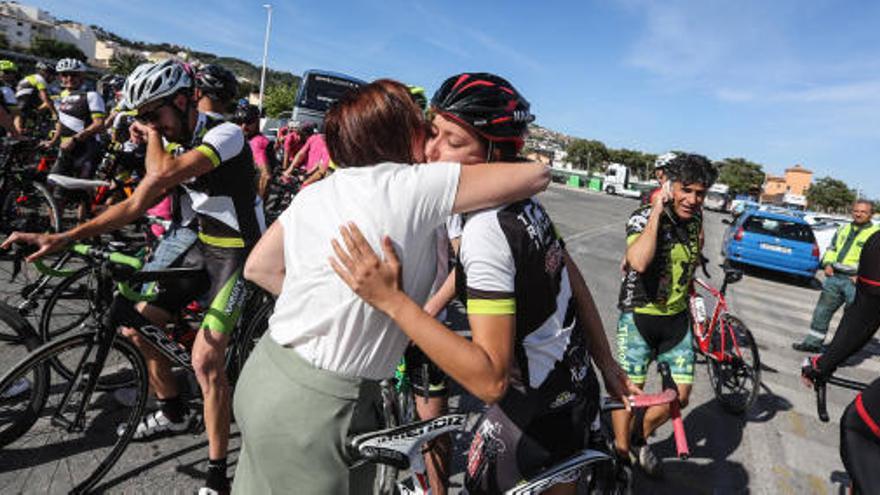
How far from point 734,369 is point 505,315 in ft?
15.0

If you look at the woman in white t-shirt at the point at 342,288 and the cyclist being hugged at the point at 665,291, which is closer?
the woman in white t-shirt at the point at 342,288

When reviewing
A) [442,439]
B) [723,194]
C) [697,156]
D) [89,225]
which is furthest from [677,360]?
[723,194]

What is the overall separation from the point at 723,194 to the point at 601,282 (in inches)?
2010

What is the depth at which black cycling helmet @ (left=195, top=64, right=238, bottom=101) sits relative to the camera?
352cm

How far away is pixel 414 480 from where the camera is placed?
1927 millimetres

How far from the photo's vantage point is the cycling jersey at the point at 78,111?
7172 mm

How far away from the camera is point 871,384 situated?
2287 millimetres

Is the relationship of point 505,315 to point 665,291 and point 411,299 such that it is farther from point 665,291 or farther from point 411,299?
point 665,291

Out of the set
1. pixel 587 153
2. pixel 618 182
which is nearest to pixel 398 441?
pixel 618 182

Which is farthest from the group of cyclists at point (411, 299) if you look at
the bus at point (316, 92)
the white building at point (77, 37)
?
the white building at point (77, 37)

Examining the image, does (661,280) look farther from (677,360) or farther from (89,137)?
(89,137)

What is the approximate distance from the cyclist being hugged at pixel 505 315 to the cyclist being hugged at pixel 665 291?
1656 mm

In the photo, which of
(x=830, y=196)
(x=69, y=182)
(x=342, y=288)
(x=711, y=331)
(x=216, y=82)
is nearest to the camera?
(x=342, y=288)

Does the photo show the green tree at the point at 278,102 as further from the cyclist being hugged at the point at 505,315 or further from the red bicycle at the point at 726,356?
the cyclist being hugged at the point at 505,315
